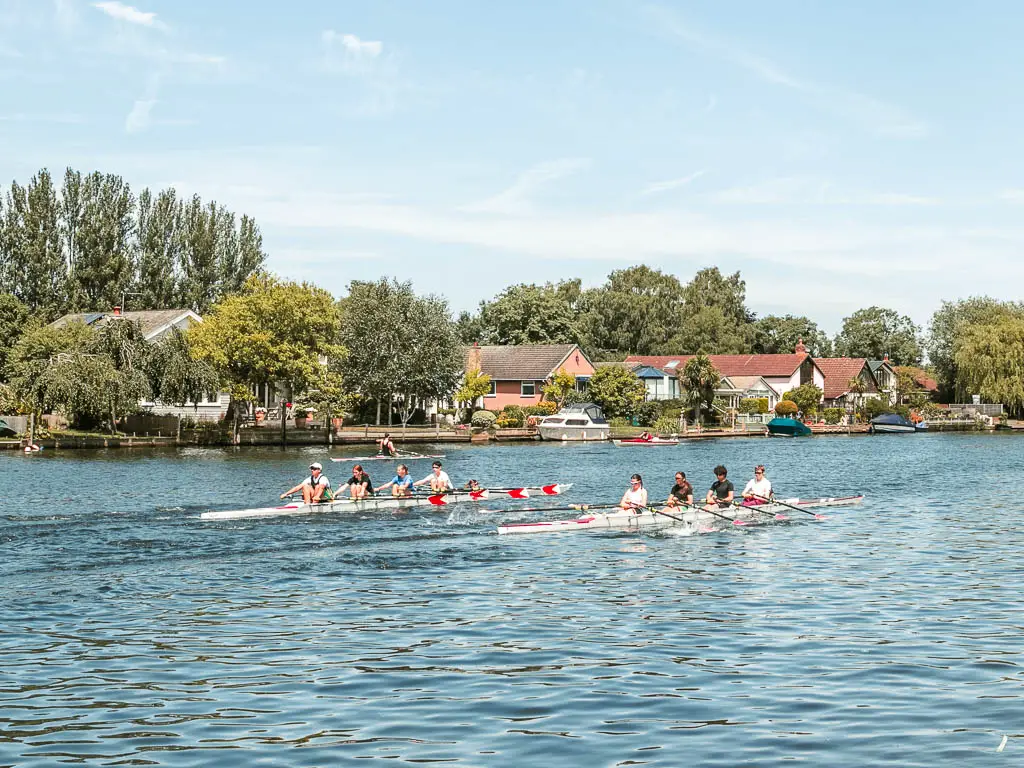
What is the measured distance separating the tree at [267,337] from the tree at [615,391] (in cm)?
2855

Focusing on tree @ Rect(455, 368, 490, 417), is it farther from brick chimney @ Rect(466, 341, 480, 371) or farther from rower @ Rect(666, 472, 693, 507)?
rower @ Rect(666, 472, 693, 507)

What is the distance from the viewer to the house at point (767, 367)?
389 ft

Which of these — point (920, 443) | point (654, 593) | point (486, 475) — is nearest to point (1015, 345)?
point (920, 443)

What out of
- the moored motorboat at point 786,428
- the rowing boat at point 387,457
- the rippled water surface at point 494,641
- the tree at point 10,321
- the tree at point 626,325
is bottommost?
the rippled water surface at point 494,641

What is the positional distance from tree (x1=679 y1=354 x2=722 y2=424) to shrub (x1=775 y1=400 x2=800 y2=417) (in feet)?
24.5

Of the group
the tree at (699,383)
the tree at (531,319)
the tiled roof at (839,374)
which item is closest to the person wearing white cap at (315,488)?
the tree at (699,383)

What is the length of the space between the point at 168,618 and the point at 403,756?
856cm

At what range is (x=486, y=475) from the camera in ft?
176

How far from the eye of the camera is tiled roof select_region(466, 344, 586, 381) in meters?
102

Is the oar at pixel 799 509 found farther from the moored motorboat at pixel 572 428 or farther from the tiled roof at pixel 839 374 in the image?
the tiled roof at pixel 839 374

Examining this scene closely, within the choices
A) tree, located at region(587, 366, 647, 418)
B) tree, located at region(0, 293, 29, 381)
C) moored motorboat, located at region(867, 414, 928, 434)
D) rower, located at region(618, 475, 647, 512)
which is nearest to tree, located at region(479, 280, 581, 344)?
A: tree, located at region(587, 366, 647, 418)

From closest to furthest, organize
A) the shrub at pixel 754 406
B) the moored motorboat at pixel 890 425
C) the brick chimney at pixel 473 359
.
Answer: the brick chimney at pixel 473 359 < the moored motorboat at pixel 890 425 < the shrub at pixel 754 406

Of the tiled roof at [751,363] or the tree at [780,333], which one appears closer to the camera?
the tiled roof at [751,363]

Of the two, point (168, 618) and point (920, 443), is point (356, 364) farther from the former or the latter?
point (168, 618)
